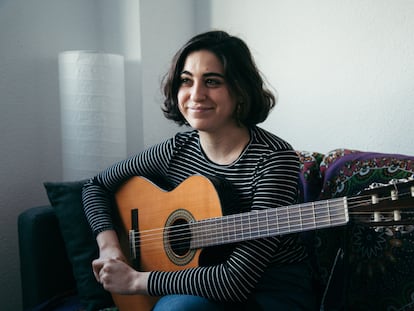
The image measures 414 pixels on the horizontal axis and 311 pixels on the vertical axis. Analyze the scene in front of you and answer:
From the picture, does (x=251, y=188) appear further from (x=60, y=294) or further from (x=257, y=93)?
(x=60, y=294)

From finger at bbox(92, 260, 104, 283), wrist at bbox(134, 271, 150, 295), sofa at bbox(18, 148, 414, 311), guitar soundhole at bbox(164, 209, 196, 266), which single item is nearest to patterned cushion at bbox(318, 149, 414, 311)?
sofa at bbox(18, 148, 414, 311)

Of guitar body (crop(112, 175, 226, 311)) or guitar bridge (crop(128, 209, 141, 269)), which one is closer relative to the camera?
guitar body (crop(112, 175, 226, 311))

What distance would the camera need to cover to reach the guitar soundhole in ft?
4.18

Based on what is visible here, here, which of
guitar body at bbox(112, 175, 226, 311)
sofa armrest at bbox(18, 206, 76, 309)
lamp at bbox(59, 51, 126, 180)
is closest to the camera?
guitar body at bbox(112, 175, 226, 311)

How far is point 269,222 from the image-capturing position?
44.1 inches

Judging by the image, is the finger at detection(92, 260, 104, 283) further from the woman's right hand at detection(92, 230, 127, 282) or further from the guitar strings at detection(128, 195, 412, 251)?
the guitar strings at detection(128, 195, 412, 251)

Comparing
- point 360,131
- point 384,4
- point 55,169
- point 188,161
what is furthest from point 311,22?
point 55,169

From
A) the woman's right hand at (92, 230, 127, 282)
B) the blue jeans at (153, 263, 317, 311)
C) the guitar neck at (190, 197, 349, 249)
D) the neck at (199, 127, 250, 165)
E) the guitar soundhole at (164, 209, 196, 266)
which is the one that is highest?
the neck at (199, 127, 250, 165)

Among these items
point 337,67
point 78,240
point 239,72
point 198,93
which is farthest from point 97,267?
point 337,67

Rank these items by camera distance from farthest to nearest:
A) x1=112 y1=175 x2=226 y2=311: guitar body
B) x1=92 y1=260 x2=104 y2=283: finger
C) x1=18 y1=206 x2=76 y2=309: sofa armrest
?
1. x1=18 y1=206 x2=76 y2=309: sofa armrest
2. x1=92 y1=260 x2=104 y2=283: finger
3. x1=112 y1=175 x2=226 y2=311: guitar body

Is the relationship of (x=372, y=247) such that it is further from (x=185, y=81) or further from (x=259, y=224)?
(x=185, y=81)

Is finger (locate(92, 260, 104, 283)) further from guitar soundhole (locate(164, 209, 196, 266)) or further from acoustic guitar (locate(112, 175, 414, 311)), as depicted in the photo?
guitar soundhole (locate(164, 209, 196, 266))

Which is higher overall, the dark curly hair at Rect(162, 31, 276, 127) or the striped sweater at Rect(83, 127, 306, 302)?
the dark curly hair at Rect(162, 31, 276, 127)

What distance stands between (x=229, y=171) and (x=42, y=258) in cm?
71
